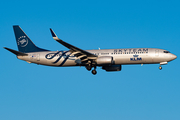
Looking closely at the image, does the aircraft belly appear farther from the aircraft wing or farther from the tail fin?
the tail fin

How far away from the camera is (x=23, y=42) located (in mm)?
61406

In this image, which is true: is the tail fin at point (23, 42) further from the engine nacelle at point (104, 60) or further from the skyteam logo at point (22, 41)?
the engine nacelle at point (104, 60)

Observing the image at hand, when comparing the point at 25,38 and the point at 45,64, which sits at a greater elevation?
the point at 25,38

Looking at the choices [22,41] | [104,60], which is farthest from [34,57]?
[104,60]

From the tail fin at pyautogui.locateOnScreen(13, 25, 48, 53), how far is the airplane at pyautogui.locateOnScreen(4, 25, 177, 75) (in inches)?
9.0

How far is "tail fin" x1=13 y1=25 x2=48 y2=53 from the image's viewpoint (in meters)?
60.7

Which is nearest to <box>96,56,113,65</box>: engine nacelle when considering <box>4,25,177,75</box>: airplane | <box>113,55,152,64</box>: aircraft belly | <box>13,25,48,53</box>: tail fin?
<box>4,25,177,75</box>: airplane

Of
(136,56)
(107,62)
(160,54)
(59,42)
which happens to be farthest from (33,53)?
(160,54)

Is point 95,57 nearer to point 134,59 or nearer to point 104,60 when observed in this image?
point 104,60

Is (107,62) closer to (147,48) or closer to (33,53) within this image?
(147,48)

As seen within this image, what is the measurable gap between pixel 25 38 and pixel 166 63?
2890 cm

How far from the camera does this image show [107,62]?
52656 mm

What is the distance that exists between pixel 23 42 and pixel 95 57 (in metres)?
16.7

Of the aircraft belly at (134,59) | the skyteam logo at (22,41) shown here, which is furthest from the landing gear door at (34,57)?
the aircraft belly at (134,59)
